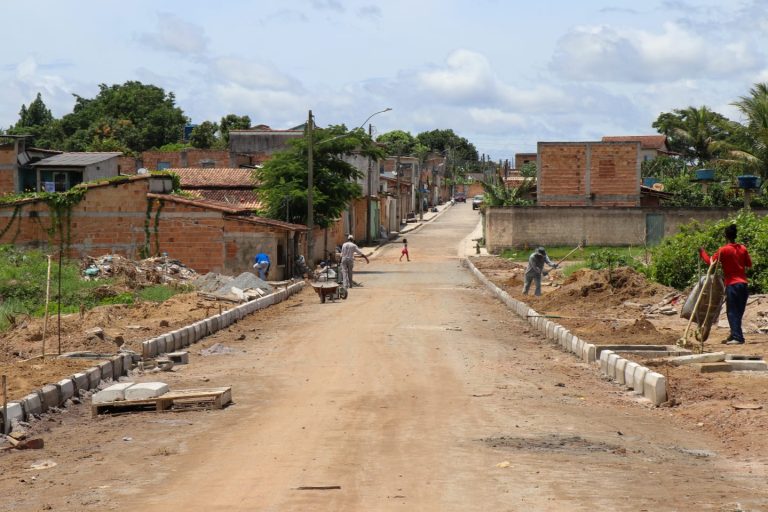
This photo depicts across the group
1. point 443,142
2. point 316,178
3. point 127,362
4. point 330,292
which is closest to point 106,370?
point 127,362

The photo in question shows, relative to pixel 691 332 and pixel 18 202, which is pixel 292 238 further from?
pixel 691 332

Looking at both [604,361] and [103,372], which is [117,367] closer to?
[103,372]

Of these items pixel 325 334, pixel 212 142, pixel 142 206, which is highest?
pixel 212 142

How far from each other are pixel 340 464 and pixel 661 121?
100 metres

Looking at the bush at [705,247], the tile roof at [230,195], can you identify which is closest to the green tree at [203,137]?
the tile roof at [230,195]

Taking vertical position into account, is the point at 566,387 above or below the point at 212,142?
below

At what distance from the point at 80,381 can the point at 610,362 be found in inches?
292

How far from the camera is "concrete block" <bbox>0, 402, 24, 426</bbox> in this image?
11258 millimetres

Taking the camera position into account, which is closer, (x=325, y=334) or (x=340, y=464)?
(x=340, y=464)

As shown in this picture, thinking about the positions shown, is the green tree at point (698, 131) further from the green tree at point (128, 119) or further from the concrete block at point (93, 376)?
the concrete block at point (93, 376)

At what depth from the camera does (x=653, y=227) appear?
56.8 m

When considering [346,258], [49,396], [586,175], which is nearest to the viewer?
[49,396]

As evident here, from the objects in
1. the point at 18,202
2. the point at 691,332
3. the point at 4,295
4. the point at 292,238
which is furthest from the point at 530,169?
the point at 691,332

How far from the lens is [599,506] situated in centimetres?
754
